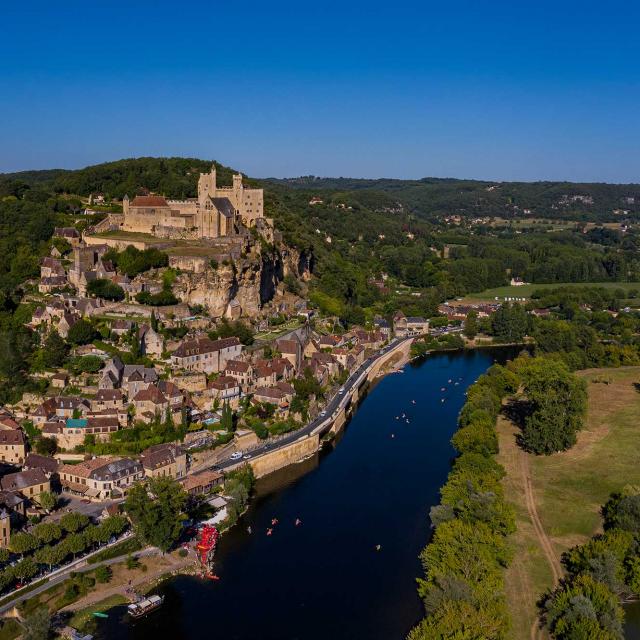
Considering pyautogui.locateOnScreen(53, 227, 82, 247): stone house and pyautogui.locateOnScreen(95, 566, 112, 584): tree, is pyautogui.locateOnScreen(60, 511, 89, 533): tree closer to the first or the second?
pyautogui.locateOnScreen(95, 566, 112, 584): tree

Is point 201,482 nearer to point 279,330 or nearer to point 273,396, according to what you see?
point 273,396

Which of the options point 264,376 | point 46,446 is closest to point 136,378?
point 46,446

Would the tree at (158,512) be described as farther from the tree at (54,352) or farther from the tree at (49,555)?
the tree at (54,352)

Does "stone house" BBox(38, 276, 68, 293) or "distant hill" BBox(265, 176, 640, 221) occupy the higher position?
"distant hill" BBox(265, 176, 640, 221)

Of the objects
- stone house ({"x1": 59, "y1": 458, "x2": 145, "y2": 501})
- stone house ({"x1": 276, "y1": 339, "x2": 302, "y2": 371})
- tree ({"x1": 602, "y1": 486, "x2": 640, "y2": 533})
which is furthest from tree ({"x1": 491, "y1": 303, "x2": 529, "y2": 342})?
stone house ({"x1": 59, "y1": 458, "x2": 145, "y2": 501})

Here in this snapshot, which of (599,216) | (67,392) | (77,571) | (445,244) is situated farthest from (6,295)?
(599,216)

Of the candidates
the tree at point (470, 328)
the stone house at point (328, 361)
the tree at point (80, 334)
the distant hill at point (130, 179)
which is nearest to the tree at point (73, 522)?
the tree at point (80, 334)
